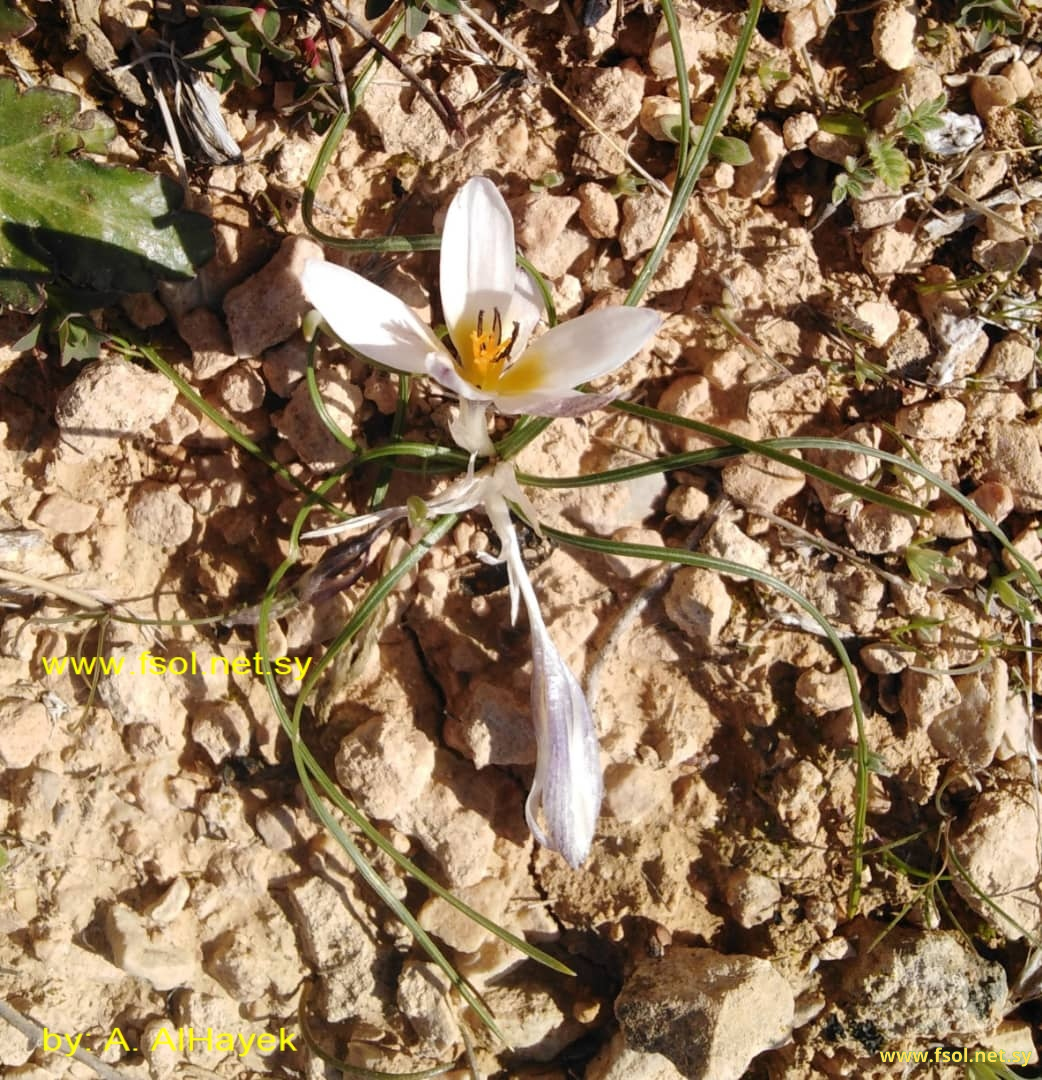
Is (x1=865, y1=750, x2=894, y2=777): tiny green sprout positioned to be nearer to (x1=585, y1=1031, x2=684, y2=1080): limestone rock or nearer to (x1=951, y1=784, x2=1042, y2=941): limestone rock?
(x1=951, y1=784, x2=1042, y2=941): limestone rock

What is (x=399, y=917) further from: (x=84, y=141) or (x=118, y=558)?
(x=84, y=141)

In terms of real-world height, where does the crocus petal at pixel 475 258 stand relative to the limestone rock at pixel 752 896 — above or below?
above

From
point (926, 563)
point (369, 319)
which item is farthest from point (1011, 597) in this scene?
point (369, 319)

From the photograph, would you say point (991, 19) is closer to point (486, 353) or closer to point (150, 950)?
point (486, 353)

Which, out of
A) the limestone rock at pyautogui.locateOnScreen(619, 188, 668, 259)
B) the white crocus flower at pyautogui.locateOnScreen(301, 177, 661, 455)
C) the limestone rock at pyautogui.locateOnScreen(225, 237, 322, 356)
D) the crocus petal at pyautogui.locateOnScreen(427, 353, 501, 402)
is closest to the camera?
the crocus petal at pyautogui.locateOnScreen(427, 353, 501, 402)

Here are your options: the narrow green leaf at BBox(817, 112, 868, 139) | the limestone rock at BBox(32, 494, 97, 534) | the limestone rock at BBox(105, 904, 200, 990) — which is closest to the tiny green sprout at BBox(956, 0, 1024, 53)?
the narrow green leaf at BBox(817, 112, 868, 139)

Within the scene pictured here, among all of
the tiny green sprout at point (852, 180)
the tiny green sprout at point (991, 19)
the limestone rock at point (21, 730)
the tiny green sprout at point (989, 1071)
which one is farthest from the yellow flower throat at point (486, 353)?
the tiny green sprout at point (989, 1071)

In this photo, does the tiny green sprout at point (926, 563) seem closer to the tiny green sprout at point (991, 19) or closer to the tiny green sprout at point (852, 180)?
the tiny green sprout at point (852, 180)
